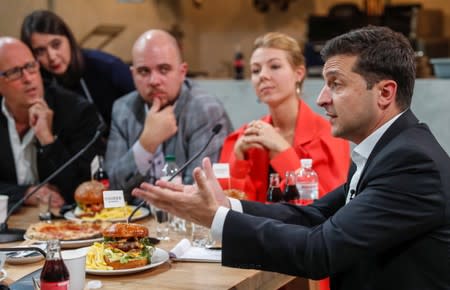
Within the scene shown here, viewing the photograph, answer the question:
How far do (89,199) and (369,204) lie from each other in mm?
1459

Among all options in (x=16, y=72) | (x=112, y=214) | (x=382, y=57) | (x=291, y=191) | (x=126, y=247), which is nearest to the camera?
(x=382, y=57)

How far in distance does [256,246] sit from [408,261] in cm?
37

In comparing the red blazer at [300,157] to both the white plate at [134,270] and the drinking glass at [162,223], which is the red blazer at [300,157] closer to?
the drinking glass at [162,223]

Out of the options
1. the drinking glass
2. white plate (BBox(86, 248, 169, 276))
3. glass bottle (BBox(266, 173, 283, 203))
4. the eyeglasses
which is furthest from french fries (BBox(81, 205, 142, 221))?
the eyeglasses

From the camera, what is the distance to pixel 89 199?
114 inches

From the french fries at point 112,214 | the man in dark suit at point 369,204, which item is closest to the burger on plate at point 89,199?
the french fries at point 112,214

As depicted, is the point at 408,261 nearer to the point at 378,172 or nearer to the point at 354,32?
the point at 378,172

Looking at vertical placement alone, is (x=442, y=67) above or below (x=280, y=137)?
above

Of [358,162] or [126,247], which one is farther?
[126,247]

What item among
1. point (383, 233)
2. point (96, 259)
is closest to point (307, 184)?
point (96, 259)

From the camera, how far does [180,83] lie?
3408 mm

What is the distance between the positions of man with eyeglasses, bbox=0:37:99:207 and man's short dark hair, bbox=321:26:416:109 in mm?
1765

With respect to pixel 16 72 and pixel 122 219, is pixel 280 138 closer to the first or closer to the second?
pixel 122 219

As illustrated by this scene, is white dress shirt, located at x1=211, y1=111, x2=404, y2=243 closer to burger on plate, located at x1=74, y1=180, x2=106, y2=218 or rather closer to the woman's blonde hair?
burger on plate, located at x1=74, y1=180, x2=106, y2=218
